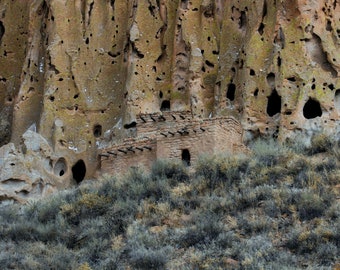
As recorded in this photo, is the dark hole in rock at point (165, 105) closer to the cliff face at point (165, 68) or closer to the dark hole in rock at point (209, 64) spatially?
the cliff face at point (165, 68)

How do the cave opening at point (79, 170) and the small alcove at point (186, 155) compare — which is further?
the cave opening at point (79, 170)

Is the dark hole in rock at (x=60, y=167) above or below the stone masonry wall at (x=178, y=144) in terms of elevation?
below

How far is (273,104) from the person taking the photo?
93.0ft

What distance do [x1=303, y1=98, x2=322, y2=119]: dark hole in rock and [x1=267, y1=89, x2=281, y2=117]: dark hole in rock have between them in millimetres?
894

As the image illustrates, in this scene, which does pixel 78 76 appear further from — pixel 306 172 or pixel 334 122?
pixel 306 172

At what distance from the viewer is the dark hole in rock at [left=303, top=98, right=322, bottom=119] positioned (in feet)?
90.9

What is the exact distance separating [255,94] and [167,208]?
38.7 feet

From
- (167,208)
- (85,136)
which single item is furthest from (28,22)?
(167,208)

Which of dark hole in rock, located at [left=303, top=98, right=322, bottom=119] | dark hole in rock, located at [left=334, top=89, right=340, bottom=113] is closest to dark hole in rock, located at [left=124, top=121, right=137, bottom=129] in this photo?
dark hole in rock, located at [left=303, top=98, right=322, bottom=119]

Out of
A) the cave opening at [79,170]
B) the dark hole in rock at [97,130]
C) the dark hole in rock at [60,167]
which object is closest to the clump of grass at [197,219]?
the dark hole in rock at [60,167]

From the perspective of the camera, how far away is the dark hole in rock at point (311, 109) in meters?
27.7

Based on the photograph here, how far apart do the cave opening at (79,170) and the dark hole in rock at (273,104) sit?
7.24 meters

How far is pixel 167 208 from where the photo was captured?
1744 centimetres

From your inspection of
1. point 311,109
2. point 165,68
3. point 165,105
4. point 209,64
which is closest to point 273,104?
point 311,109
